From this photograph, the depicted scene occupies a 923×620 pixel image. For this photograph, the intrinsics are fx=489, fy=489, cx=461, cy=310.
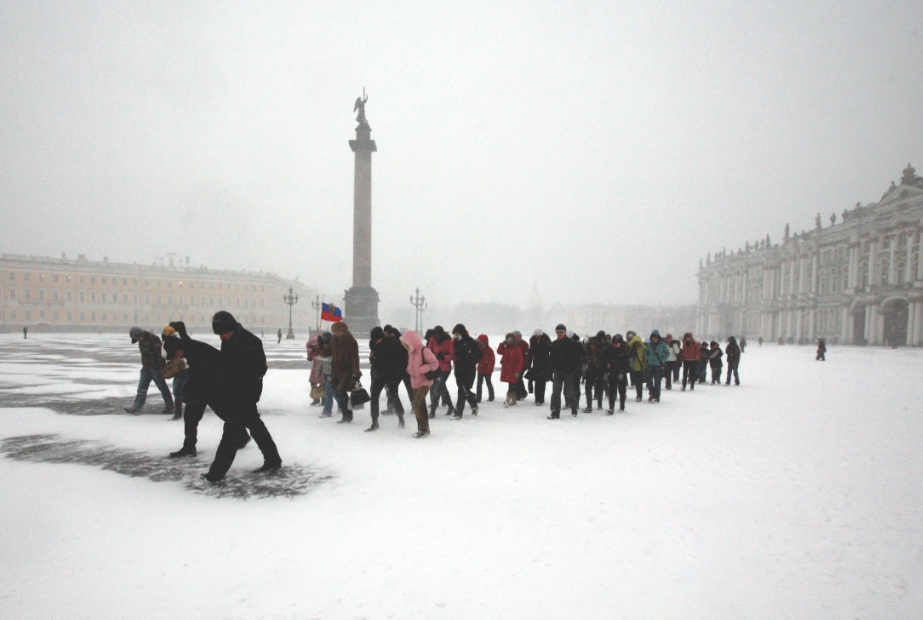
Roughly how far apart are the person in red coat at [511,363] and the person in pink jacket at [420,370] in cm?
325

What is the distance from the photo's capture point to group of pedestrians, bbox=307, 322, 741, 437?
8.11 meters

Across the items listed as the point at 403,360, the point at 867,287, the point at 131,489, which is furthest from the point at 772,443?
the point at 867,287

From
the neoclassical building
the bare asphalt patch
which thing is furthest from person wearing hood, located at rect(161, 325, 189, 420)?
the neoclassical building

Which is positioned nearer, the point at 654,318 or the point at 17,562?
the point at 17,562

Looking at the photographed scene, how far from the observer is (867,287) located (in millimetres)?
53594

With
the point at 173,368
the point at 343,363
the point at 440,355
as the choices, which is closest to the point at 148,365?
the point at 173,368

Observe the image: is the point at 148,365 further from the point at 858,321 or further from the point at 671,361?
the point at 858,321

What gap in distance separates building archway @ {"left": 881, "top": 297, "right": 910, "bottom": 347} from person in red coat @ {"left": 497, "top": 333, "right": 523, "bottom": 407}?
191ft

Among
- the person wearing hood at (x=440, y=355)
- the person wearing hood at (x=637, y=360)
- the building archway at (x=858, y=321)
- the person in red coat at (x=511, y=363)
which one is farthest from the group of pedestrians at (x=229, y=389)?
the building archway at (x=858, y=321)

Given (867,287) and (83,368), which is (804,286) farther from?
(83,368)

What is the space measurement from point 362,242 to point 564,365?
3106 centimetres

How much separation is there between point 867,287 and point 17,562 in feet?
227

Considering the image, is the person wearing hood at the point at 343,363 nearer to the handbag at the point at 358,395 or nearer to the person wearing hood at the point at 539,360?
the handbag at the point at 358,395

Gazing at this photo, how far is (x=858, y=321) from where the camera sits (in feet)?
184
